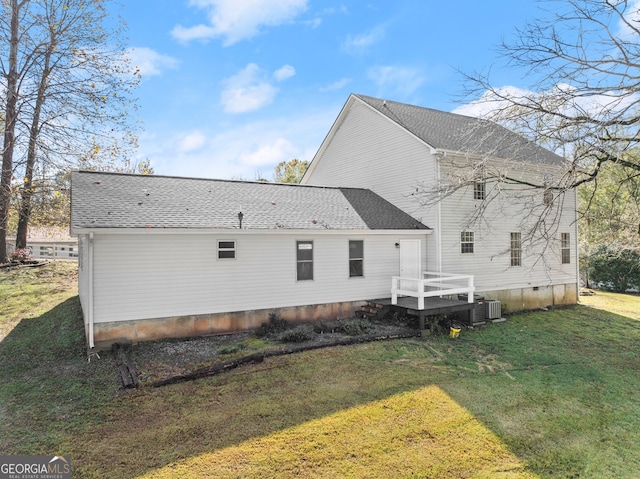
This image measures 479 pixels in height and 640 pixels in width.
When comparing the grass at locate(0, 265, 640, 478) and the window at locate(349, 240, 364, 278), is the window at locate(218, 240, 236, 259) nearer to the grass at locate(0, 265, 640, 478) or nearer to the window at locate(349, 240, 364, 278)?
the grass at locate(0, 265, 640, 478)

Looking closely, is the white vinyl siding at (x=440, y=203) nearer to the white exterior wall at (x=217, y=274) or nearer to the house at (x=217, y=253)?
the house at (x=217, y=253)

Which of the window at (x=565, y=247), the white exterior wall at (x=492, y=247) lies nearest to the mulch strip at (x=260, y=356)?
the white exterior wall at (x=492, y=247)

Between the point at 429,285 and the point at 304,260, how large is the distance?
4318 millimetres

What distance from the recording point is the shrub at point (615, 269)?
2189 centimetres

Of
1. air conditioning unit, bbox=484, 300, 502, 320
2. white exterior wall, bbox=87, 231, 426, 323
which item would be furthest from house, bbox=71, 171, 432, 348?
air conditioning unit, bbox=484, 300, 502, 320

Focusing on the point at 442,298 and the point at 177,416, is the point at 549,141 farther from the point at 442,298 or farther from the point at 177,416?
the point at 177,416

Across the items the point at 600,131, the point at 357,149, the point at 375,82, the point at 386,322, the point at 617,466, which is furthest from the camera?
the point at 375,82

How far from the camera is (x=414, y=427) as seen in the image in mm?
5668

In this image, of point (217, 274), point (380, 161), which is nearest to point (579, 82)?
point (380, 161)

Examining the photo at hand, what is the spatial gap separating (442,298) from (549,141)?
6809 millimetres

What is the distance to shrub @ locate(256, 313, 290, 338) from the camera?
34.2ft

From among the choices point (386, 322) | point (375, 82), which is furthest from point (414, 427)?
point (375, 82)

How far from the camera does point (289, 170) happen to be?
4381cm

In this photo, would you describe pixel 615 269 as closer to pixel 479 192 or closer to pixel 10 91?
pixel 479 192
